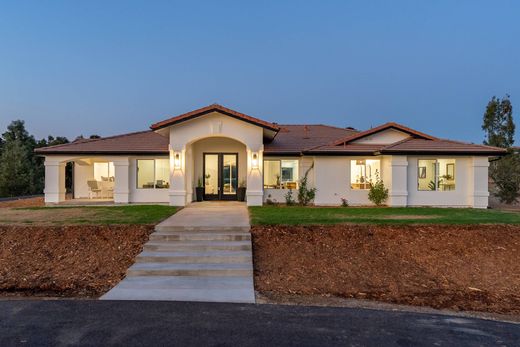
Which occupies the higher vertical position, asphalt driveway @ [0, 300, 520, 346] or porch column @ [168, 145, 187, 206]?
porch column @ [168, 145, 187, 206]

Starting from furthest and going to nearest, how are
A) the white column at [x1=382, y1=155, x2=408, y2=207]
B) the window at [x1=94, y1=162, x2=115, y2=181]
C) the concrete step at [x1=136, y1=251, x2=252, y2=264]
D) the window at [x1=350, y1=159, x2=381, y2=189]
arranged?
the window at [x1=94, y1=162, x2=115, y2=181], the window at [x1=350, y1=159, x2=381, y2=189], the white column at [x1=382, y1=155, x2=408, y2=207], the concrete step at [x1=136, y1=251, x2=252, y2=264]

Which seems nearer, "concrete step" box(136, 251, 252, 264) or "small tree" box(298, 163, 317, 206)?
"concrete step" box(136, 251, 252, 264)

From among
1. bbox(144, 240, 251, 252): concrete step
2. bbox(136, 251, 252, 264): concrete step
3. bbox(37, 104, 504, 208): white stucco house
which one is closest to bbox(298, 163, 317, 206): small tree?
bbox(37, 104, 504, 208): white stucco house

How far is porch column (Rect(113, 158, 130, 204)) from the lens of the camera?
1712 centimetres

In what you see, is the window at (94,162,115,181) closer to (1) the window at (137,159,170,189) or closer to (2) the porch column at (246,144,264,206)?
(1) the window at (137,159,170,189)

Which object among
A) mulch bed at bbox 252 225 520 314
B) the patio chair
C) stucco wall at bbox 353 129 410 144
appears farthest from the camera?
the patio chair

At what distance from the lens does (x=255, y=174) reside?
15477 millimetres

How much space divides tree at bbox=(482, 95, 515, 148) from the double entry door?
50.3 ft

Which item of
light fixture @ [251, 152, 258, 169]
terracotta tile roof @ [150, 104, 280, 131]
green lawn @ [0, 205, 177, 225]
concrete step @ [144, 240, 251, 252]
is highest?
terracotta tile roof @ [150, 104, 280, 131]

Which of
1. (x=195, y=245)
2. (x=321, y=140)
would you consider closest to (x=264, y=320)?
(x=195, y=245)

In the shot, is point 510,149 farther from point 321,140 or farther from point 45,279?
point 45,279

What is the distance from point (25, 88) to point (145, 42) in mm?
30706

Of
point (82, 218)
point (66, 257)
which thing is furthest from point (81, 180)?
point (66, 257)

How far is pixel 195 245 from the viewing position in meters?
8.49
